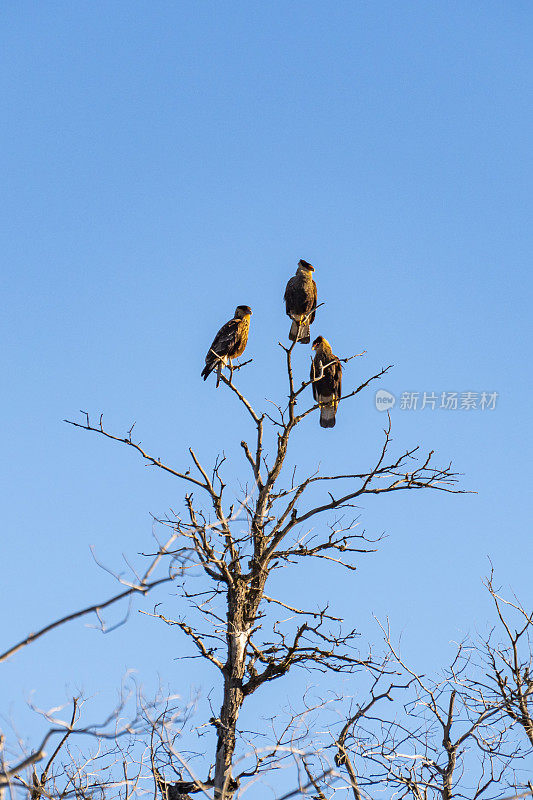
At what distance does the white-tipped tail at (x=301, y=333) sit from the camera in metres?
9.59

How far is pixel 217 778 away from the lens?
Answer: 19.7 ft

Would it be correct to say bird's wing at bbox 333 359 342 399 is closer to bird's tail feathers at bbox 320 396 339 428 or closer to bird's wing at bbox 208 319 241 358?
bird's tail feathers at bbox 320 396 339 428

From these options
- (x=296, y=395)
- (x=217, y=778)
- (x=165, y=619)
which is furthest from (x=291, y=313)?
(x=217, y=778)

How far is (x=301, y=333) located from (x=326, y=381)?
676 millimetres

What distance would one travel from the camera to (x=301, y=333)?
382 inches

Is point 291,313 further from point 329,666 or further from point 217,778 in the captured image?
point 217,778

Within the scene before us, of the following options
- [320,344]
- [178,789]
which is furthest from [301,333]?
[178,789]

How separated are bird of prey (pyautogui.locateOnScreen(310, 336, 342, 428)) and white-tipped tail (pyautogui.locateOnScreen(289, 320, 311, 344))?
0.27 m

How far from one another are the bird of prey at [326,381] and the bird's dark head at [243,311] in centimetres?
86

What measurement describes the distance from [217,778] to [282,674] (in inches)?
33.9

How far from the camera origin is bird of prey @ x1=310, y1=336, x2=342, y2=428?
9.73 metres

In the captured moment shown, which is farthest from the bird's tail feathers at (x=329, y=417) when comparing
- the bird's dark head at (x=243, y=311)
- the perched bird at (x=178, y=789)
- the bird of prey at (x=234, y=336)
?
the perched bird at (x=178, y=789)

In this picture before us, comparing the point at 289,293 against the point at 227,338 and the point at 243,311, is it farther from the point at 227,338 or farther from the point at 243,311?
the point at 227,338

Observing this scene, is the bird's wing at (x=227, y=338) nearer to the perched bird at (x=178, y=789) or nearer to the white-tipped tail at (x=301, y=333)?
the white-tipped tail at (x=301, y=333)
